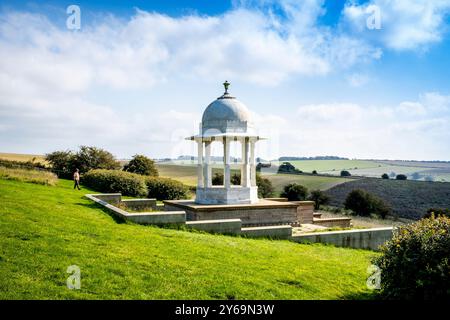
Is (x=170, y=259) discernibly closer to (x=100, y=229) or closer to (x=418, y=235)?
(x=100, y=229)

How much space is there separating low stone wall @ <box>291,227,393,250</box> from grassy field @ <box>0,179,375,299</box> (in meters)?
1.78

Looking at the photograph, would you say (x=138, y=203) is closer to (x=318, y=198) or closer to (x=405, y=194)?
(x=318, y=198)

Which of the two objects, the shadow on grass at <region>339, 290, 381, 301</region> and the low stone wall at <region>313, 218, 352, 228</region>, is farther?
the low stone wall at <region>313, 218, 352, 228</region>

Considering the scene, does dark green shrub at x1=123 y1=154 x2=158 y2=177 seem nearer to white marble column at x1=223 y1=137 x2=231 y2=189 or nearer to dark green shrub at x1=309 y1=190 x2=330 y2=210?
dark green shrub at x1=309 y1=190 x2=330 y2=210

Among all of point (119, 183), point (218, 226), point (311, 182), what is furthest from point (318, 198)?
point (218, 226)

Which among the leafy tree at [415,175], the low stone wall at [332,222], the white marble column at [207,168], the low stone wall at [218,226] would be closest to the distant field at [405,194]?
the leafy tree at [415,175]

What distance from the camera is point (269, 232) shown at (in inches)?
569

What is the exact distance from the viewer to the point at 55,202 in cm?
1572

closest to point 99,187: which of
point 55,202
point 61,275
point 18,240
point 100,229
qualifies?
point 55,202

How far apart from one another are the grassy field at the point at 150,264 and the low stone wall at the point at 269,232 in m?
1.01

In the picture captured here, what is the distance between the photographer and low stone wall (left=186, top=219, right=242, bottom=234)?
545 inches

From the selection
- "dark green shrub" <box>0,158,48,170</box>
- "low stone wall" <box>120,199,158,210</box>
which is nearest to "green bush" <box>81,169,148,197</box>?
"dark green shrub" <box>0,158,48,170</box>

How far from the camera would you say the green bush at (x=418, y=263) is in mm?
7470
